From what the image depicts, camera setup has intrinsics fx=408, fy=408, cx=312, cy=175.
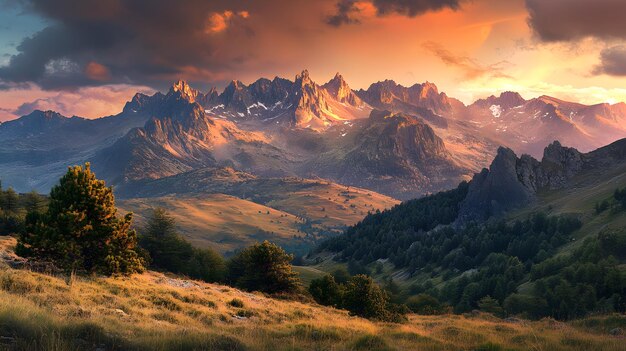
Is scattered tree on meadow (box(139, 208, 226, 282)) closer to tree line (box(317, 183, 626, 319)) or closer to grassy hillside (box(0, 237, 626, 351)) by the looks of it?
tree line (box(317, 183, 626, 319))

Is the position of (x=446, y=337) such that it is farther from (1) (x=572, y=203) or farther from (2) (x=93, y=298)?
(1) (x=572, y=203)

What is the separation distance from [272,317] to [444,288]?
135 metres

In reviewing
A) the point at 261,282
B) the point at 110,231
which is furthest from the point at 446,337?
the point at 261,282

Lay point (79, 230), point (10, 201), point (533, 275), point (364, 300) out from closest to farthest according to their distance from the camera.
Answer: point (79, 230) → point (364, 300) → point (10, 201) → point (533, 275)

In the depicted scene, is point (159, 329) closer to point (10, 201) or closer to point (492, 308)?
point (10, 201)

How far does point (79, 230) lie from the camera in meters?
34.2

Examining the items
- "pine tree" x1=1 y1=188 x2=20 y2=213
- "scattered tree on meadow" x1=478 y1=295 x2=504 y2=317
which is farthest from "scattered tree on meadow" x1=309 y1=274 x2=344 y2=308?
"pine tree" x1=1 y1=188 x2=20 y2=213

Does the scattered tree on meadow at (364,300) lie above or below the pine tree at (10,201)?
below

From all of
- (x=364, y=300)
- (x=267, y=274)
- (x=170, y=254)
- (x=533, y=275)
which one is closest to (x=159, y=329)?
(x=364, y=300)

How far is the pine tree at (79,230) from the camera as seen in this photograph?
108ft

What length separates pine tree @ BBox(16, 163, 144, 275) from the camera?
1300 inches

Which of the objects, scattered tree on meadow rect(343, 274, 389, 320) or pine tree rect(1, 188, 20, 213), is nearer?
scattered tree on meadow rect(343, 274, 389, 320)

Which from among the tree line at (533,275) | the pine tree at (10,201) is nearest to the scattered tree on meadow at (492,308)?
the tree line at (533,275)

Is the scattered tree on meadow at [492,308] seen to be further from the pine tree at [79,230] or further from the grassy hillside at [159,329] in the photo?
the pine tree at [79,230]
